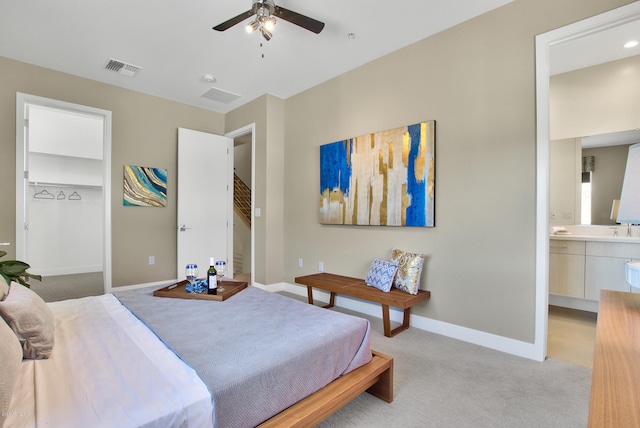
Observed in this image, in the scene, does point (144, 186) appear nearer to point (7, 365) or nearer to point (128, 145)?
point (128, 145)

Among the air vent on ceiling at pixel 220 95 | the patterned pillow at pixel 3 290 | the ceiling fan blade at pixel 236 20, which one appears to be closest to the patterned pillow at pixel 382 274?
the ceiling fan blade at pixel 236 20

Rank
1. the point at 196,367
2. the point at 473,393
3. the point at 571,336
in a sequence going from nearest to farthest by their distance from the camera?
the point at 196,367 < the point at 473,393 < the point at 571,336

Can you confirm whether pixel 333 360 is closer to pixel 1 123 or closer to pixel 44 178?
pixel 1 123

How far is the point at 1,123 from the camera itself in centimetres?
338

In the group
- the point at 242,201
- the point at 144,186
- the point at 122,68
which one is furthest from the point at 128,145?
the point at 242,201

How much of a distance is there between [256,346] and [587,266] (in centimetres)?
349

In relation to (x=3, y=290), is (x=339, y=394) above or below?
below

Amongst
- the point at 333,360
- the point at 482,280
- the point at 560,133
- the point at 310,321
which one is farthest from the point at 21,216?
the point at 560,133

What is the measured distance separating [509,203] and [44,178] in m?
7.29

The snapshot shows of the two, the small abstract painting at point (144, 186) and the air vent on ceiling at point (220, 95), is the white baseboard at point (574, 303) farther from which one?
the small abstract painting at point (144, 186)

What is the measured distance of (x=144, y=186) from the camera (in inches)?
171

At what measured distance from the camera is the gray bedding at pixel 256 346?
1.16m

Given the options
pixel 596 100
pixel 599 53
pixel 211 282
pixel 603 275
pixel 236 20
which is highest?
pixel 599 53

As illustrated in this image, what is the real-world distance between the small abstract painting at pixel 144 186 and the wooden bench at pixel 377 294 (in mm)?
2491
